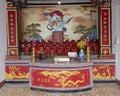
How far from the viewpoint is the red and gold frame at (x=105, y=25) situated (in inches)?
357

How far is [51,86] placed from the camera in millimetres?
7598

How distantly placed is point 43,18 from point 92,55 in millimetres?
2394

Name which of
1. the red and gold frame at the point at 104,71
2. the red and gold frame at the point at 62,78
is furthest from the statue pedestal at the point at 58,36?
the red and gold frame at the point at 62,78

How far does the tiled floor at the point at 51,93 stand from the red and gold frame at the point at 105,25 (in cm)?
149

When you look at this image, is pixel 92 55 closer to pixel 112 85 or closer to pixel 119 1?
pixel 112 85

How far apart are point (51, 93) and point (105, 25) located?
121 inches

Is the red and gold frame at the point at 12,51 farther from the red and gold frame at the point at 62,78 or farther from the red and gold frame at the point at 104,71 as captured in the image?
the red and gold frame at the point at 104,71

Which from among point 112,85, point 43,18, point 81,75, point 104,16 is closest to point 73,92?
point 81,75

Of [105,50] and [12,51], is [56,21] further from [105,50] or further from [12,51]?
[105,50]

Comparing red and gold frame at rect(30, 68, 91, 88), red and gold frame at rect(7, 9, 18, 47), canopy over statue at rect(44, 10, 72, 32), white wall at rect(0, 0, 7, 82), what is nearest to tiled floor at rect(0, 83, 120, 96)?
red and gold frame at rect(30, 68, 91, 88)

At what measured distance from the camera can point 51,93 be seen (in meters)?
7.55

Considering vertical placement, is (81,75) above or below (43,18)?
below

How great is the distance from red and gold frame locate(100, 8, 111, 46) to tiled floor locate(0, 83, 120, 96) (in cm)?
149

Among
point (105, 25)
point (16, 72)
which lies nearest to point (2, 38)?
point (16, 72)
